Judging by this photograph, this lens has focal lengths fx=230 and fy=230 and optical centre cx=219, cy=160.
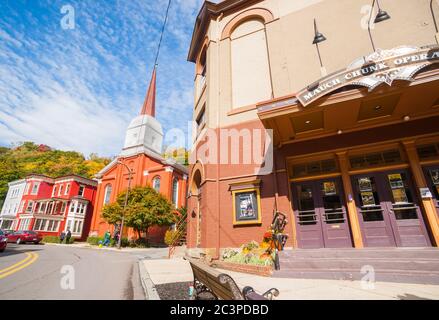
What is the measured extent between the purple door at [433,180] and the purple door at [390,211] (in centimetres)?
50

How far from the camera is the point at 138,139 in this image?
36562mm

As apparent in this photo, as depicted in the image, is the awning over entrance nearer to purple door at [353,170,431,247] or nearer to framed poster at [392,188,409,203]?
purple door at [353,170,431,247]

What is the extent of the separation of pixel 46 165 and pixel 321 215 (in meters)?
71.3

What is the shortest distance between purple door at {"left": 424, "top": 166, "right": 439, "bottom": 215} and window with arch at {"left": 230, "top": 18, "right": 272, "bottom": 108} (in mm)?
6899

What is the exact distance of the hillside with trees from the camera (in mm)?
53938

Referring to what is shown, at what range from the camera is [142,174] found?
107ft

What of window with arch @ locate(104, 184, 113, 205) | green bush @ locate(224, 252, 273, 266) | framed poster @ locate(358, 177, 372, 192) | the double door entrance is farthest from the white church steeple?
framed poster @ locate(358, 177, 372, 192)

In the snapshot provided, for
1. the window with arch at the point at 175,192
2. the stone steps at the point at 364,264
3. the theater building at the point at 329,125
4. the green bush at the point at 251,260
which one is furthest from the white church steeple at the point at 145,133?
the stone steps at the point at 364,264

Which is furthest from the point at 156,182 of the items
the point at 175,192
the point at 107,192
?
the point at 107,192

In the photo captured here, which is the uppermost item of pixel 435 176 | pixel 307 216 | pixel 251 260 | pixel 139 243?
pixel 435 176

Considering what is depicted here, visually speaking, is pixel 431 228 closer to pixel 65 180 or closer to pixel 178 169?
pixel 178 169

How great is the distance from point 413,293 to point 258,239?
536 cm

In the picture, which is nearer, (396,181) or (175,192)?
(396,181)

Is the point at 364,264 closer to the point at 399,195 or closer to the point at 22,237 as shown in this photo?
the point at 399,195
